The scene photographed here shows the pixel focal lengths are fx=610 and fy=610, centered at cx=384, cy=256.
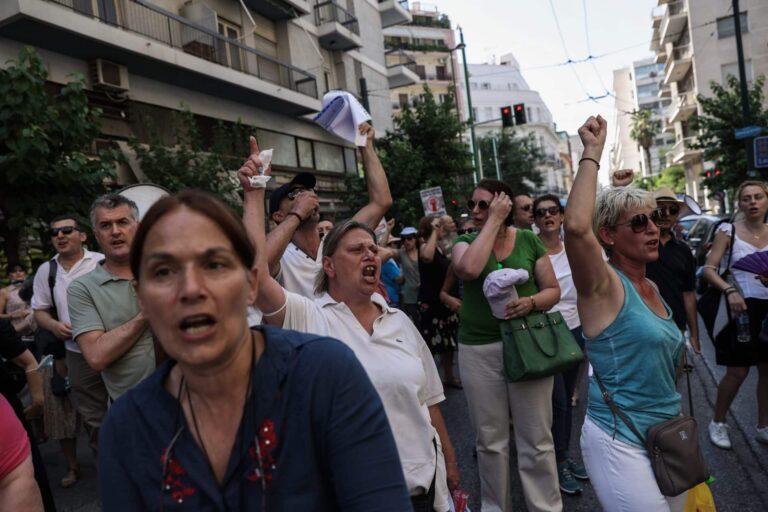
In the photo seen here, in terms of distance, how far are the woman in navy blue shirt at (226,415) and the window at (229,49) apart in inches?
679

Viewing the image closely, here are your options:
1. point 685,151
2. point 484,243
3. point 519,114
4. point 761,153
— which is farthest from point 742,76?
point 685,151


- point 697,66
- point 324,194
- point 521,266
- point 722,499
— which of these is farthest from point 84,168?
point 697,66

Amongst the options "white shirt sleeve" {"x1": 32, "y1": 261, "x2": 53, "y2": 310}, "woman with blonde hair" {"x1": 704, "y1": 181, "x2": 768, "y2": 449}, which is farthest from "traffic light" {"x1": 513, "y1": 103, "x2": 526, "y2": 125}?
"white shirt sleeve" {"x1": 32, "y1": 261, "x2": 53, "y2": 310}

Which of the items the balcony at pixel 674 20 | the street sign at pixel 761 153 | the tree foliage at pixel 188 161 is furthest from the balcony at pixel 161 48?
the balcony at pixel 674 20

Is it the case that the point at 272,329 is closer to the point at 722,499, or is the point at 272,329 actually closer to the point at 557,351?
the point at 557,351

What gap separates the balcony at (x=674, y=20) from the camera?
43.3 meters

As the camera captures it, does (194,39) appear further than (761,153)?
Yes

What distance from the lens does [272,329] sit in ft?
4.93

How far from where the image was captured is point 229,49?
1792 centimetres

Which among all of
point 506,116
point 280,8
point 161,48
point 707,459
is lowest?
point 707,459

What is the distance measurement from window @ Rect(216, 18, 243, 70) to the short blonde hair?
1620 cm

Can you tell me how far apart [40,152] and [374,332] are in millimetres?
7296

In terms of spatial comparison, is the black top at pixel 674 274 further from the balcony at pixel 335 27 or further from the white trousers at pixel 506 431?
the balcony at pixel 335 27

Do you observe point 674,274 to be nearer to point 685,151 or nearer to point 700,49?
point 700,49
